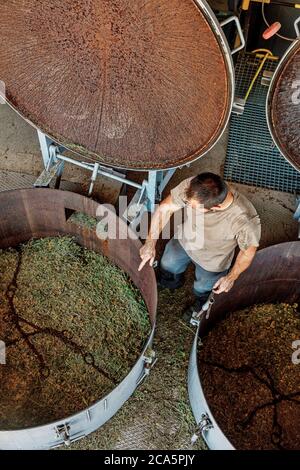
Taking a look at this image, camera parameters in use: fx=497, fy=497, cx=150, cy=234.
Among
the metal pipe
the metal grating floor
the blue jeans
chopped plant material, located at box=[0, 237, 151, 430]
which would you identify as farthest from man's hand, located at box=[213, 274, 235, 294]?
the metal grating floor

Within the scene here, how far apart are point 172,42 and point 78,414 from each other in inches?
58.4

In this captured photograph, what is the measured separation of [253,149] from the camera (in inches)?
136

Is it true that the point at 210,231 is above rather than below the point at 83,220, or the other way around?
above

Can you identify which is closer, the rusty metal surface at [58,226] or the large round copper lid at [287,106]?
the large round copper lid at [287,106]

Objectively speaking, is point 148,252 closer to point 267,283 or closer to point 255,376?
point 267,283

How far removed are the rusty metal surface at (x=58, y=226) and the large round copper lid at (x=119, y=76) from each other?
29cm

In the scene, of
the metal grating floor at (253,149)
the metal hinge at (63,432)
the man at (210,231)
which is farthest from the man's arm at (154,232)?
the metal grating floor at (253,149)

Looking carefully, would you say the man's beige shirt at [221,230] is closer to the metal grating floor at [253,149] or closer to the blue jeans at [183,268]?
the blue jeans at [183,268]

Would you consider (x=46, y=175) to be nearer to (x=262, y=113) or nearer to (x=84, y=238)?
(x=84, y=238)

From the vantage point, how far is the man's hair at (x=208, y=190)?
199 cm

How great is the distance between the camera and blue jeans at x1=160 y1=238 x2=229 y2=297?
8.36ft

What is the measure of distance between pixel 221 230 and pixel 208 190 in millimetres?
280

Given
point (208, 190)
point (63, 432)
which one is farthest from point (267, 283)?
point (63, 432)

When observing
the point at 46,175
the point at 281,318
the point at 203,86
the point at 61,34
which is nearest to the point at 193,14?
the point at 203,86
